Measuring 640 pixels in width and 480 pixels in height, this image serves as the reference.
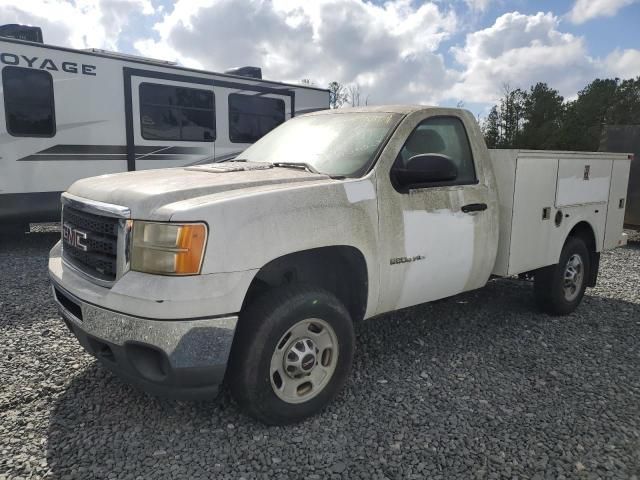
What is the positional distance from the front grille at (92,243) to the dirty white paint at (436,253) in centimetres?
183

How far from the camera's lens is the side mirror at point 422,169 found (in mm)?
3447

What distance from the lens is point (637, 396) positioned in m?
3.56

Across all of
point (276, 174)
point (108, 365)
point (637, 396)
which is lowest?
point (637, 396)

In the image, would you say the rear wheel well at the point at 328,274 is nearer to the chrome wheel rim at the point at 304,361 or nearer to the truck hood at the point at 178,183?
the chrome wheel rim at the point at 304,361

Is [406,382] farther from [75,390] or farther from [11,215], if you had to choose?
[11,215]

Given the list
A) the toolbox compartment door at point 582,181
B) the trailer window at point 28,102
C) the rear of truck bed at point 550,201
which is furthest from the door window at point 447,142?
the trailer window at point 28,102

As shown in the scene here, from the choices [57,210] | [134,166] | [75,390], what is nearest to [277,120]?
[134,166]

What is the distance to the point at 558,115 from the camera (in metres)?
38.3

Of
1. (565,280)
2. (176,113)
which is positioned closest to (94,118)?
(176,113)

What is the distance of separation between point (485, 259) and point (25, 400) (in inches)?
134

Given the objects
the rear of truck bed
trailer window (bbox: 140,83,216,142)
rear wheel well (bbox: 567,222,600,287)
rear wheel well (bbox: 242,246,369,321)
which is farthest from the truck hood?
trailer window (bbox: 140,83,216,142)

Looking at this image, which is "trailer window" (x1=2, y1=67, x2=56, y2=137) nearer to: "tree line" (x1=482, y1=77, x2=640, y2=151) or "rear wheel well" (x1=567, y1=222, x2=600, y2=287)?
"rear wheel well" (x1=567, y1=222, x2=600, y2=287)

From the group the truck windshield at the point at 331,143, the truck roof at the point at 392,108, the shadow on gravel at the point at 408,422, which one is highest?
the truck roof at the point at 392,108

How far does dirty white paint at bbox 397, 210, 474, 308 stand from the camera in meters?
3.55
